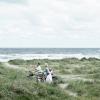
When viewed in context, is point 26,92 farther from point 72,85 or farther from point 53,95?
point 72,85

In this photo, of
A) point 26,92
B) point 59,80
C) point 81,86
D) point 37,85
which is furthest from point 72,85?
point 26,92

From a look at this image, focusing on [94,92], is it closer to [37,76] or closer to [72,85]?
[72,85]

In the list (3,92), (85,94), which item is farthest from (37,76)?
(3,92)

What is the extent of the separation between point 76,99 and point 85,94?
285 centimetres

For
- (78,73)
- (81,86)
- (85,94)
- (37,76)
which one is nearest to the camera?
(85,94)

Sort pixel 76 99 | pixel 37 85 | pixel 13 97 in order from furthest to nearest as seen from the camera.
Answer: pixel 37 85 < pixel 76 99 < pixel 13 97

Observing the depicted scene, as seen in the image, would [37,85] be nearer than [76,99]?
No

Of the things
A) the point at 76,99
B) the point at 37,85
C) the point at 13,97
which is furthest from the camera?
the point at 37,85

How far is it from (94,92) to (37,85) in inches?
154

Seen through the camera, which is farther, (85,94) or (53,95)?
(85,94)

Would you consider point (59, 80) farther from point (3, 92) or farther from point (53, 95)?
point (3, 92)

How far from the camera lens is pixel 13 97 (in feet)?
54.4

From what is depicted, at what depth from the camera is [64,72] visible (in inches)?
1377

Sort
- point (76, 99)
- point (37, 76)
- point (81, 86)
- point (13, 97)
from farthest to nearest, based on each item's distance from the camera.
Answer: point (37, 76) → point (81, 86) → point (76, 99) → point (13, 97)
